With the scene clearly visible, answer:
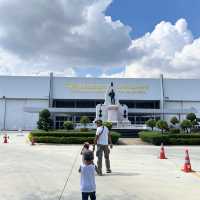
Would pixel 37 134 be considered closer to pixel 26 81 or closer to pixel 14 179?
pixel 14 179

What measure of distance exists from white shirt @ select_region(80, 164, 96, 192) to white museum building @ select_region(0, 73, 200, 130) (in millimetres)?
63094

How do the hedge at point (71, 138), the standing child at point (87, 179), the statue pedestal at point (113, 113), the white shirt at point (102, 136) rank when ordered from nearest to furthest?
the standing child at point (87, 179)
the white shirt at point (102, 136)
the hedge at point (71, 138)
the statue pedestal at point (113, 113)

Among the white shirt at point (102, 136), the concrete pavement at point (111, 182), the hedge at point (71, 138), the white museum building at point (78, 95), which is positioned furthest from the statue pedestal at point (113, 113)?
the white shirt at point (102, 136)

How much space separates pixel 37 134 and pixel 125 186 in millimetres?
20591

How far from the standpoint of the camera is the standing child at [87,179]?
6289 millimetres

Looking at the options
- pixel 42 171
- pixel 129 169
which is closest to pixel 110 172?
pixel 129 169

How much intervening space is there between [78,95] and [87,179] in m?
66.1

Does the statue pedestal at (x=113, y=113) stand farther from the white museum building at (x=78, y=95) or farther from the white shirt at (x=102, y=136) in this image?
the white shirt at (x=102, y=136)

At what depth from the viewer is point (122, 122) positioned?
155 feet

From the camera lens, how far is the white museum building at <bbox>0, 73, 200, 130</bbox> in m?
71.1

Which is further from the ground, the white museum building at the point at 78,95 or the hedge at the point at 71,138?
the white museum building at the point at 78,95

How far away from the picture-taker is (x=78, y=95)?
237 ft

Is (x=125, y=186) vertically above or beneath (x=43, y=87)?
beneath

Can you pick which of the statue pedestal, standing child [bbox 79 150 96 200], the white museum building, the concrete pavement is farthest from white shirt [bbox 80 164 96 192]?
the white museum building
